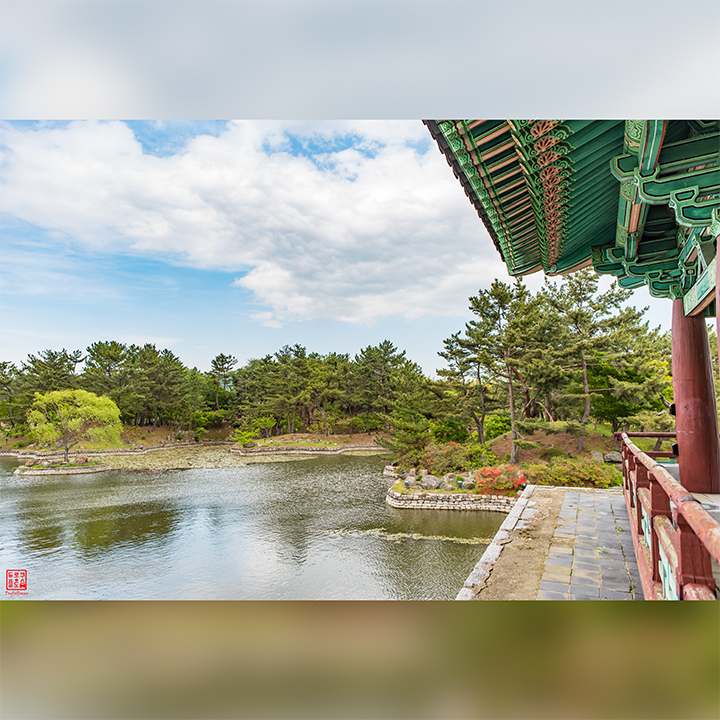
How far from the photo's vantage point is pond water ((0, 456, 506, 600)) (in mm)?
5461

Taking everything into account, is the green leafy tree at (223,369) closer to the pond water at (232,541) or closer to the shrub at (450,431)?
the pond water at (232,541)

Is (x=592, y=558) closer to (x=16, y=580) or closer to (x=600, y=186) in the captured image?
(x=600, y=186)

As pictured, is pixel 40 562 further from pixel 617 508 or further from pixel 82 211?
pixel 82 211

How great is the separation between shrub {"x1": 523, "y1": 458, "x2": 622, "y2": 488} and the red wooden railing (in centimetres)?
646

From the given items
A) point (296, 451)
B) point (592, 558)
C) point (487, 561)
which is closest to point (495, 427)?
point (296, 451)

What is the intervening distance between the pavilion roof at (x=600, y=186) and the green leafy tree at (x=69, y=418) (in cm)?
1400

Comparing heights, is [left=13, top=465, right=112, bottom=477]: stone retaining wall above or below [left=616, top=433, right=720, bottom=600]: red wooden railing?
below

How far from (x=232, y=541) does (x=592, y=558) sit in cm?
597

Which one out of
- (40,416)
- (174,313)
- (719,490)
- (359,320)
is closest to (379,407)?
(359,320)

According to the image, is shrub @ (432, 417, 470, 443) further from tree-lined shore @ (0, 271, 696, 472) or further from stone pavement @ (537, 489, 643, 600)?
stone pavement @ (537, 489, 643, 600)

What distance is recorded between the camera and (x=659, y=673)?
65.5 inches

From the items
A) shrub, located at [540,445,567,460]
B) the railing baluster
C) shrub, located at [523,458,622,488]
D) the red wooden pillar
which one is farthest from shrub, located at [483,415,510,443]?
the railing baluster

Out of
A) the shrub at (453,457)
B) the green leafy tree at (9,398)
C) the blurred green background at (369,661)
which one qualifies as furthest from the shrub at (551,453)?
the green leafy tree at (9,398)

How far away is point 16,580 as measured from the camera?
546cm
